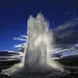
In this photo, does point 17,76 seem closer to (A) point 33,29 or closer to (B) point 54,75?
(B) point 54,75

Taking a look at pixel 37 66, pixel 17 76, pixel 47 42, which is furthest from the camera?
pixel 47 42

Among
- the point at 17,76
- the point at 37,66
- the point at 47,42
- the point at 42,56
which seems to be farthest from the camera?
the point at 47,42

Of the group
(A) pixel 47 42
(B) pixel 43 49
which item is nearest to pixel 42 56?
(B) pixel 43 49

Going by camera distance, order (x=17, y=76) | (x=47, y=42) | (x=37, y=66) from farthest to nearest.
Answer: (x=47, y=42) → (x=37, y=66) → (x=17, y=76)

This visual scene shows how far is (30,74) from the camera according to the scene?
70.1 meters

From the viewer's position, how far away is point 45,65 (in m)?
79.9

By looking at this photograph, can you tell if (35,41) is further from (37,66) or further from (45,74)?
(45,74)

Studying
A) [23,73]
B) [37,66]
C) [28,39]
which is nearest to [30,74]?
[23,73]

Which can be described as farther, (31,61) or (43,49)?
(43,49)

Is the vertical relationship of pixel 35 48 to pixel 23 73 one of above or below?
above

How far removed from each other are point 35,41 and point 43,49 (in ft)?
12.8

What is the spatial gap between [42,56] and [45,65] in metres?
4.98

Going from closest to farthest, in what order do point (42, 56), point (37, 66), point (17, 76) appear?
1. point (17, 76)
2. point (37, 66)
3. point (42, 56)

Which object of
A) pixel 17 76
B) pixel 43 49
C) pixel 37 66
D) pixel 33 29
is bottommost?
pixel 17 76
